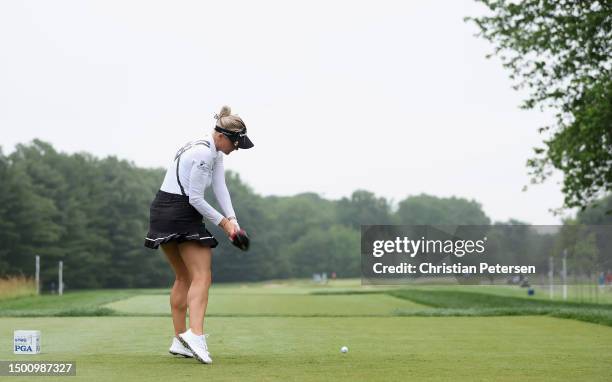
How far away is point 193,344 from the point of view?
7.95m

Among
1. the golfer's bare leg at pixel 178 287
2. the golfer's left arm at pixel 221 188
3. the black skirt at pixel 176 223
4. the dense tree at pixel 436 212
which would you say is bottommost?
the golfer's bare leg at pixel 178 287

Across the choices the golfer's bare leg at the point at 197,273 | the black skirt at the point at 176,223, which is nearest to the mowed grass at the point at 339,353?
the golfer's bare leg at the point at 197,273

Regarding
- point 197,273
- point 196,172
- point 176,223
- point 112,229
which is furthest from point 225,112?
point 112,229

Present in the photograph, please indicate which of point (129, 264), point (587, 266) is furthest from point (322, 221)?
point (587, 266)

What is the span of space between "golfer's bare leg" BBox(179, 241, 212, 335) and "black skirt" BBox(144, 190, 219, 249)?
0.26 feet

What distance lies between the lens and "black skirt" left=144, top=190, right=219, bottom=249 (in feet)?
27.2

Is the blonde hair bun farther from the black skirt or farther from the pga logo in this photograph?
the pga logo

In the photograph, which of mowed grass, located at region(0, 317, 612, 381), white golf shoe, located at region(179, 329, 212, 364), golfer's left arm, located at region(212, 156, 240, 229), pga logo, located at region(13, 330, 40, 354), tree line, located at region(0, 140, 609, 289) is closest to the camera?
mowed grass, located at region(0, 317, 612, 381)

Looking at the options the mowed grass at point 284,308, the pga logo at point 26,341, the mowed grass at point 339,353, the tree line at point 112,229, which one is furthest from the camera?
the tree line at point 112,229

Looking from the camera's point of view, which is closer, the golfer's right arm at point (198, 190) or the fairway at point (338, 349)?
the fairway at point (338, 349)

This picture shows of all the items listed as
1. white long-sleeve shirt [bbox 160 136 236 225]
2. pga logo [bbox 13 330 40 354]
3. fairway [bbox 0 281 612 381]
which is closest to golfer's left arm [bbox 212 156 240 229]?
white long-sleeve shirt [bbox 160 136 236 225]

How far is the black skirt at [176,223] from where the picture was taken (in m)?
8.28

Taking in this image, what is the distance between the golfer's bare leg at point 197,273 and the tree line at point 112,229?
171ft

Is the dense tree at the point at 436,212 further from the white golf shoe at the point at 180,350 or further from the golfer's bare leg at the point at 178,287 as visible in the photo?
the white golf shoe at the point at 180,350
